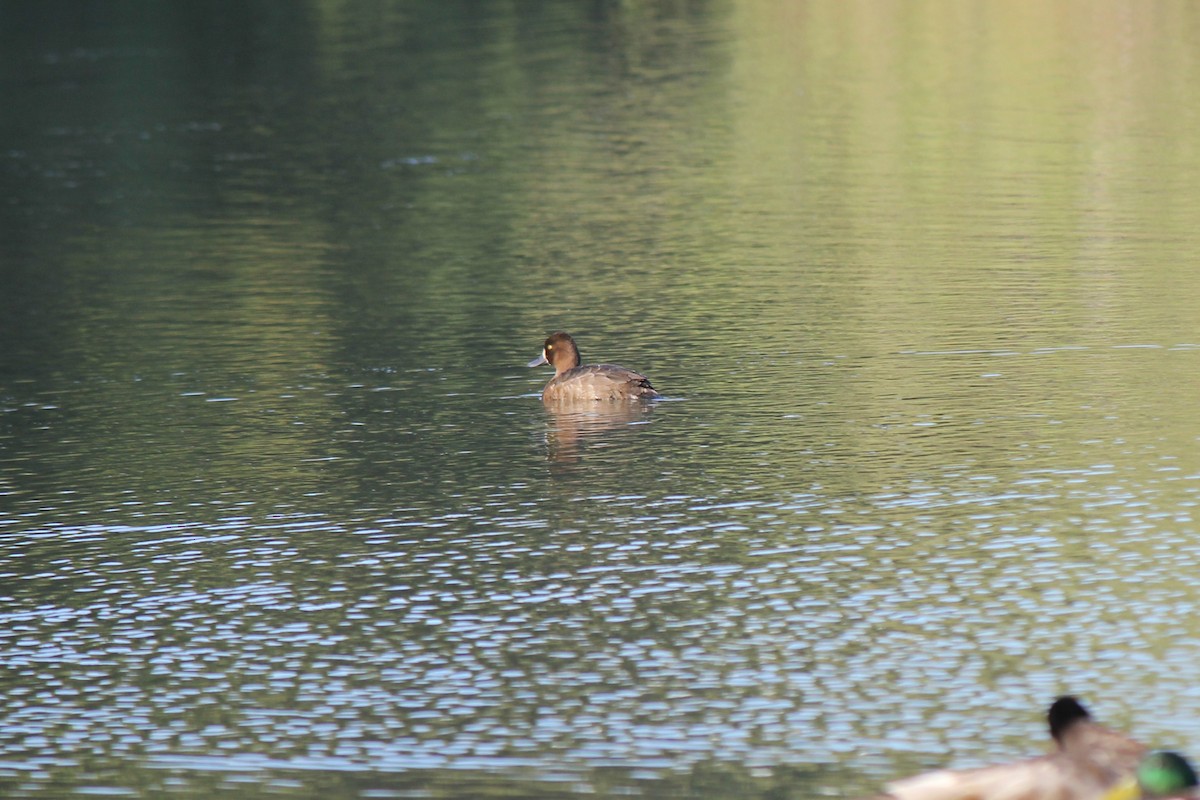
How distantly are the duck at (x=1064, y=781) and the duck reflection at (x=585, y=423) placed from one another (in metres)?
9.71

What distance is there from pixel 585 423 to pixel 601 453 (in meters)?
1.33

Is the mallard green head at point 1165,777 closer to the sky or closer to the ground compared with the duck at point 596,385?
closer to the ground

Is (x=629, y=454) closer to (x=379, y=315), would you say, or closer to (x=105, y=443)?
(x=105, y=443)

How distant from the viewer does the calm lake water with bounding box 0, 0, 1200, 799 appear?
40.5 ft

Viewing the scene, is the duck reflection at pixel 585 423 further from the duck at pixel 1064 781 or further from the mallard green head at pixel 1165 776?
the mallard green head at pixel 1165 776

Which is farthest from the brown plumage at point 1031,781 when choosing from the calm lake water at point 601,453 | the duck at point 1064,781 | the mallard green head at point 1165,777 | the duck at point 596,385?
the duck at point 596,385

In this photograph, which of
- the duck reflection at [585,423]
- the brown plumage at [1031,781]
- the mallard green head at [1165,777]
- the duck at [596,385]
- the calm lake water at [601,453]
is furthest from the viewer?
the duck at [596,385]

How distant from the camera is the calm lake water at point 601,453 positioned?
12344 millimetres

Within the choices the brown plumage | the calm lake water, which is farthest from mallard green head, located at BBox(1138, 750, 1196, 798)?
the calm lake water

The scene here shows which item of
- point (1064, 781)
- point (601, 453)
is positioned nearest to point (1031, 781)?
point (1064, 781)

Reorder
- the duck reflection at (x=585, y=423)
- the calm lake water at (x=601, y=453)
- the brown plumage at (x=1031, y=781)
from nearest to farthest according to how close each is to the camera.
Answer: the brown plumage at (x=1031, y=781) → the calm lake water at (x=601, y=453) → the duck reflection at (x=585, y=423)

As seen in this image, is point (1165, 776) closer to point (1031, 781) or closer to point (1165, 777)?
point (1165, 777)

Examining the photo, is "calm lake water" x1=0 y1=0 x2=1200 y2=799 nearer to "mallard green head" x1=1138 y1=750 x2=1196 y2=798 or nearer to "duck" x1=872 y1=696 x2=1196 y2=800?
"duck" x1=872 y1=696 x2=1196 y2=800

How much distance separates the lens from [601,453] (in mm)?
19266
